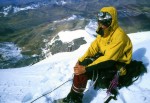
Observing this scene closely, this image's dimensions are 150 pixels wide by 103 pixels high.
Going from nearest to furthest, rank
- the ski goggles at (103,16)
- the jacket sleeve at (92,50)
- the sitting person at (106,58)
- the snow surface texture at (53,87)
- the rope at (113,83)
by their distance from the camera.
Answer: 1. the sitting person at (106,58)
2. the ski goggles at (103,16)
3. the rope at (113,83)
4. the snow surface texture at (53,87)
5. the jacket sleeve at (92,50)

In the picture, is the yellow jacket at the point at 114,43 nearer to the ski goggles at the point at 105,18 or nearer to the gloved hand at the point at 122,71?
the ski goggles at the point at 105,18

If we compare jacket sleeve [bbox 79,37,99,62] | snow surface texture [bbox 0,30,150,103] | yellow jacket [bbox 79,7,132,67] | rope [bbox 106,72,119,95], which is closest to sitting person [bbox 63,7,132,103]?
yellow jacket [bbox 79,7,132,67]

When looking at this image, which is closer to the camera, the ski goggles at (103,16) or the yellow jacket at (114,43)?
the yellow jacket at (114,43)

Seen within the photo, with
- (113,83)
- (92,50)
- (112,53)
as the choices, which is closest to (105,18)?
(112,53)

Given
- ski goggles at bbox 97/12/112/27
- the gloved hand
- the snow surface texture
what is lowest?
the snow surface texture

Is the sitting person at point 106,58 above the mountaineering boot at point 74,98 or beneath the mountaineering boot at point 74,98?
above

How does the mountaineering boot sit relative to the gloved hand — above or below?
below

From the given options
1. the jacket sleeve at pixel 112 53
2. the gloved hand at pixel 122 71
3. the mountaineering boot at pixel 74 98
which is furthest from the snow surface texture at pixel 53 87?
the jacket sleeve at pixel 112 53

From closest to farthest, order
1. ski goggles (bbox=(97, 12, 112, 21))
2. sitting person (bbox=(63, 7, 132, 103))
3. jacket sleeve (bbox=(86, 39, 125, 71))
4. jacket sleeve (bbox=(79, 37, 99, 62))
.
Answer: jacket sleeve (bbox=(86, 39, 125, 71)) → sitting person (bbox=(63, 7, 132, 103)) → ski goggles (bbox=(97, 12, 112, 21)) → jacket sleeve (bbox=(79, 37, 99, 62))

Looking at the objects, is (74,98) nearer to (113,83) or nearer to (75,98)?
(75,98)

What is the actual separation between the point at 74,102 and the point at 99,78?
122cm

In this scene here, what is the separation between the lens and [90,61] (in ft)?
24.9

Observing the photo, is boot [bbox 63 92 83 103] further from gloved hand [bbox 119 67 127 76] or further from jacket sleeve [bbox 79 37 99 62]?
gloved hand [bbox 119 67 127 76]

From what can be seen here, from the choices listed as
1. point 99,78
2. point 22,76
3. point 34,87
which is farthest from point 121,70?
point 22,76
